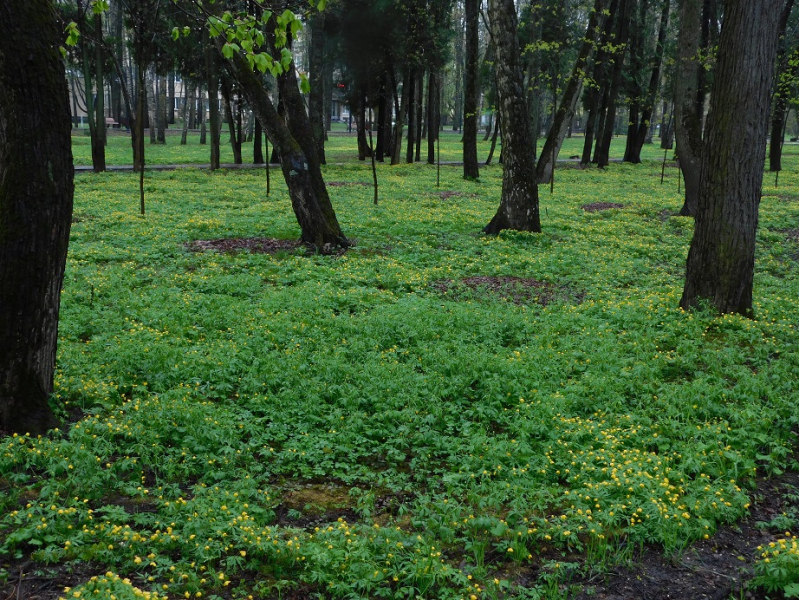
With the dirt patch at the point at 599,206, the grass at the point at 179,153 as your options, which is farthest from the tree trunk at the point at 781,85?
the grass at the point at 179,153

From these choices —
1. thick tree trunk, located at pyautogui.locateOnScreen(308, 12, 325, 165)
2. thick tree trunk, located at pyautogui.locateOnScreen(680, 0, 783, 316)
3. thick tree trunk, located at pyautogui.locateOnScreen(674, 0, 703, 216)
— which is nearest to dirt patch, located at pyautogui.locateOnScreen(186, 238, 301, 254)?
thick tree trunk, located at pyautogui.locateOnScreen(680, 0, 783, 316)

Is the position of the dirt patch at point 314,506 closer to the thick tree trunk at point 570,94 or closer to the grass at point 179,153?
the thick tree trunk at point 570,94

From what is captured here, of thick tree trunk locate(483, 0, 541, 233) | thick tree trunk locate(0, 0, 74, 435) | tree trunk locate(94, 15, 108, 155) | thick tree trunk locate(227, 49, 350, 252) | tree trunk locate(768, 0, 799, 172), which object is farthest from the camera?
tree trunk locate(768, 0, 799, 172)

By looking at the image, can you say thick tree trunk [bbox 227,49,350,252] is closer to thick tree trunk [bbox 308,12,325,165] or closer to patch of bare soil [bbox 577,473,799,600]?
patch of bare soil [bbox 577,473,799,600]

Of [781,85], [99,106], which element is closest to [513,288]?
[781,85]

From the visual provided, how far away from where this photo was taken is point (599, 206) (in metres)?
19.9

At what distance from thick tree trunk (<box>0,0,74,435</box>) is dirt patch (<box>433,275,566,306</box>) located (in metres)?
5.92

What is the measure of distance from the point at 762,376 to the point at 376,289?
5.14 m

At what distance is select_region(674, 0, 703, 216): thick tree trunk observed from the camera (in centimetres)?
1566

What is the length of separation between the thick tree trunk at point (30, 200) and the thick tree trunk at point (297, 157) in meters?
6.79

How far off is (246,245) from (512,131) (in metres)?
5.96

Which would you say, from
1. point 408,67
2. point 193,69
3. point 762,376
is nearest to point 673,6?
point 408,67

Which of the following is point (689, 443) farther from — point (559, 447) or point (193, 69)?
point (193, 69)

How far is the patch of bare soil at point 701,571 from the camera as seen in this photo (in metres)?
3.94
